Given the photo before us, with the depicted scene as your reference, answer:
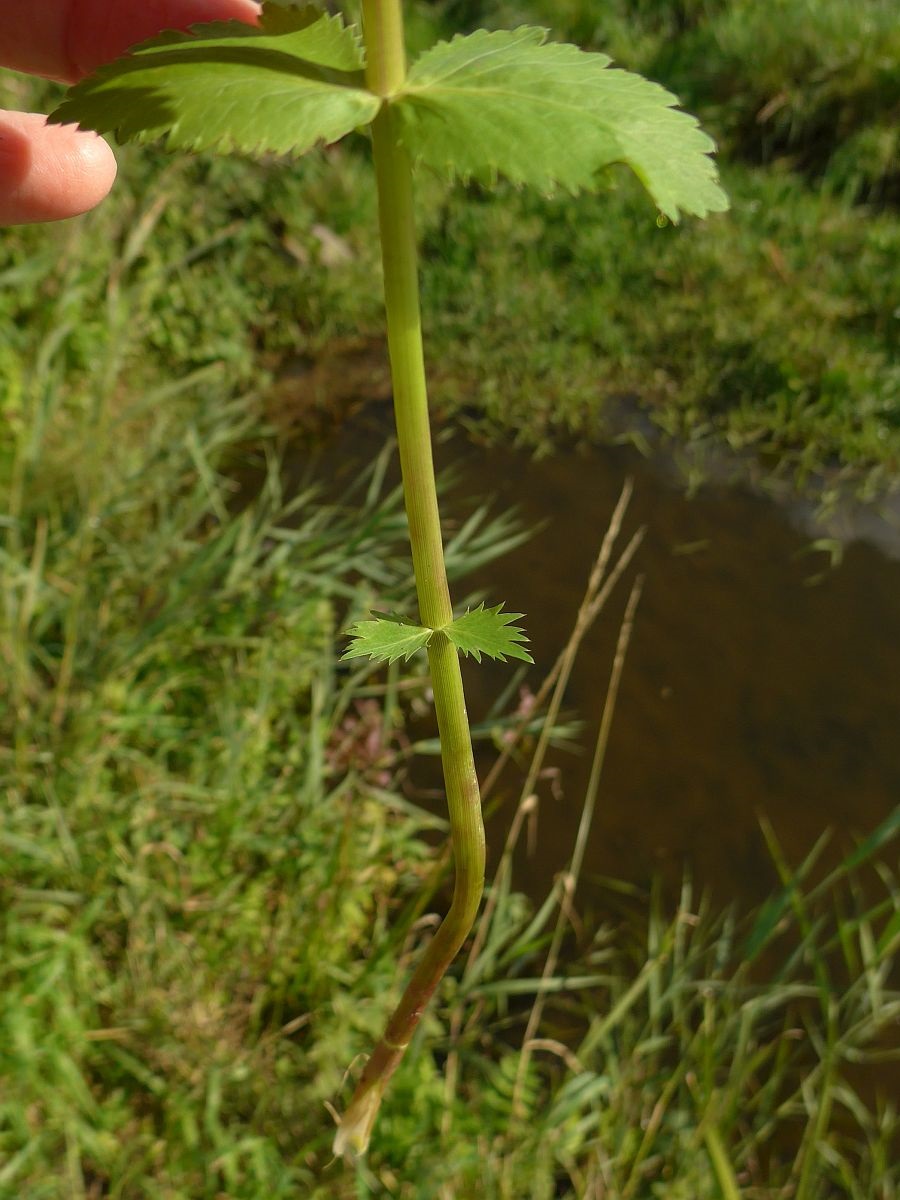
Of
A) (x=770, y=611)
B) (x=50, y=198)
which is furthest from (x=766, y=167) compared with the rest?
(x=50, y=198)

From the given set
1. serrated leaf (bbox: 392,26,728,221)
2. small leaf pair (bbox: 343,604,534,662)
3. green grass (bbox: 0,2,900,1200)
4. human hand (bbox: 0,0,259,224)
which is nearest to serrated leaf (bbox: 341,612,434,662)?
small leaf pair (bbox: 343,604,534,662)

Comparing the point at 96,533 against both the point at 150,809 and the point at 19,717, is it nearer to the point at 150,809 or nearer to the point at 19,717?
the point at 19,717

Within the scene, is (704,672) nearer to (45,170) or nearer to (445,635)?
(45,170)

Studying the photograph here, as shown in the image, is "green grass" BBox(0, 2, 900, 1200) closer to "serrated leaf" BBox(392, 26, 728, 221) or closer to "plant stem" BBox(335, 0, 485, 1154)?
"plant stem" BBox(335, 0, 485, 1154)

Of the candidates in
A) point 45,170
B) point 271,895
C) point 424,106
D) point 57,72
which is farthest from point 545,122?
point 271,895

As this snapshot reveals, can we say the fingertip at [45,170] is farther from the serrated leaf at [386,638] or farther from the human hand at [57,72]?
the serrated leaf at [386,638]

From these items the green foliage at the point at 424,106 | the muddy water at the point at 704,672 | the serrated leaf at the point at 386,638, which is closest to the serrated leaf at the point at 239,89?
the green foliage at the point at 424,106
